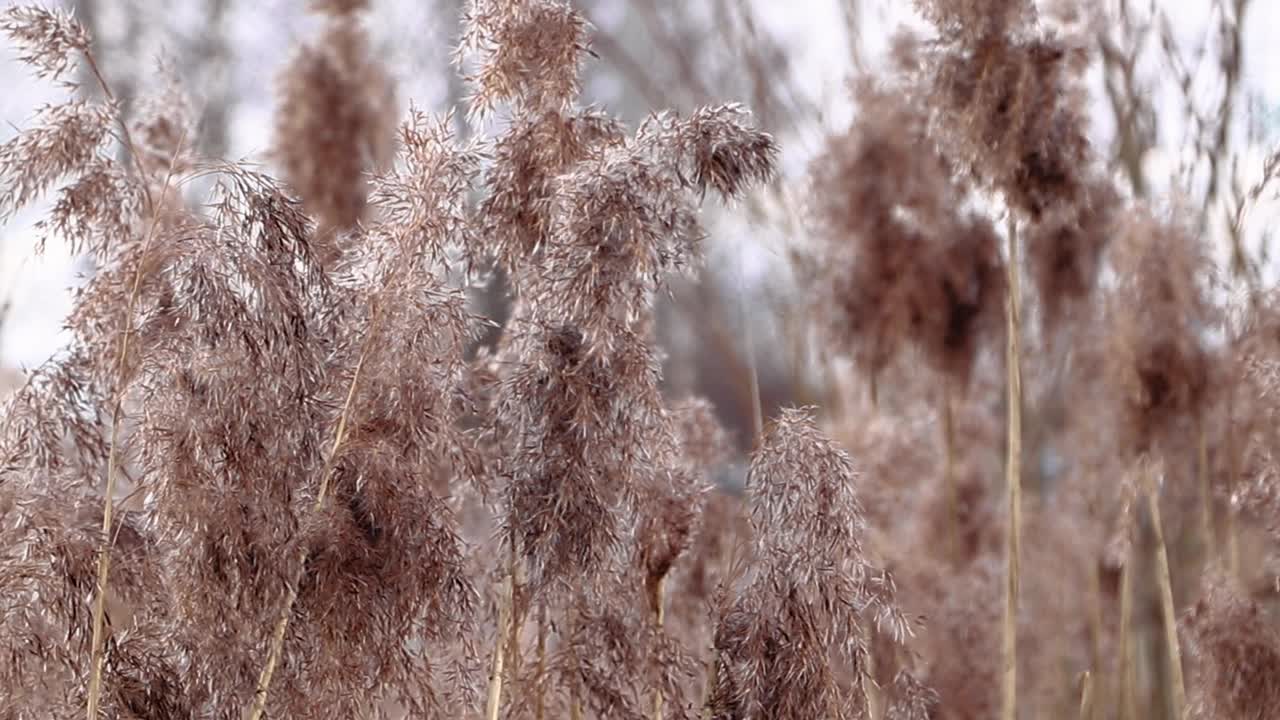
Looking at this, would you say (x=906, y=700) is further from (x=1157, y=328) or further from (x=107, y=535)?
(x=1157, y=328)

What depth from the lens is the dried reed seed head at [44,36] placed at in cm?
237

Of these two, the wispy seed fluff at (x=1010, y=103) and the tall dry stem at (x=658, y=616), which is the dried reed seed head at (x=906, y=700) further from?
the wispy seed fluff at (x=1010, y=103)

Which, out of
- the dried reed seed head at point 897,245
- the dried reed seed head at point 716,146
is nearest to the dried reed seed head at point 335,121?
the dried reed seed head at point 897,245

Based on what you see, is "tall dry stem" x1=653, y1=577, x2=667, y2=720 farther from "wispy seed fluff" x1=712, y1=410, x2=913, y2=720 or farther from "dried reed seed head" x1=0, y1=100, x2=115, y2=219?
"dried reed seed head" x1=0, y1=100, x2=115, y2=219

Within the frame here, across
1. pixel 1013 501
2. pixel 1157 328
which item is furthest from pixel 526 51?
pixel 1157 328

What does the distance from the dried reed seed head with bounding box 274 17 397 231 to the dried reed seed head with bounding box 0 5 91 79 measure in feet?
7.62

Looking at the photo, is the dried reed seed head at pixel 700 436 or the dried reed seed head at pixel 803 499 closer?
the dried reed seed head at pixel 803 499

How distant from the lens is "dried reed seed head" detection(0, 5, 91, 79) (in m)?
2.37

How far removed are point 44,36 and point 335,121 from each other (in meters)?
2.53

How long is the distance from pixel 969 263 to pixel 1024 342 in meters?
0.63

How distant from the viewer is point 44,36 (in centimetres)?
238

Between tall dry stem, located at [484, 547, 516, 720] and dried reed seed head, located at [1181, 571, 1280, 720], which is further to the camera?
dried reed seed head, located at [1181, 571, 1280, 720]

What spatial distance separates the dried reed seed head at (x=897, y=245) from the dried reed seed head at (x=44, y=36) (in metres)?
2.50

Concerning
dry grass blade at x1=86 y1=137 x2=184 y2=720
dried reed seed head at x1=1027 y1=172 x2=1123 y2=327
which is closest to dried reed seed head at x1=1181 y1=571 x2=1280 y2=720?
dried reed seed head at x1=1027 y1=172 x2=1123 y2=327
